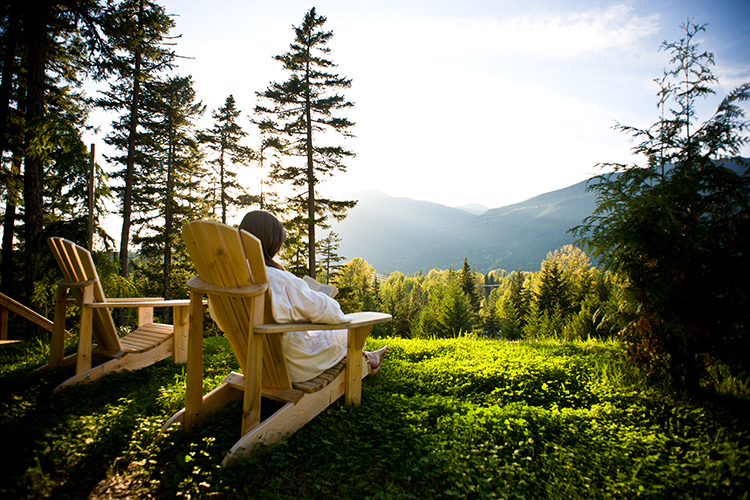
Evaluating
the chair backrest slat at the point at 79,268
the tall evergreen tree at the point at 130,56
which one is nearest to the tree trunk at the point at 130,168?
the tall evergreen tree at the point at 130,56

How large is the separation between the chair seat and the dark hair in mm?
2399

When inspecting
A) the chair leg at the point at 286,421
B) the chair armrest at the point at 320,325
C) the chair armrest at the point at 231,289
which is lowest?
the chair leg at the point at 286,421

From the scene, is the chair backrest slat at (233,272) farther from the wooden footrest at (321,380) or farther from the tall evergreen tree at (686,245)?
the tall evergreen tree at (686,245)

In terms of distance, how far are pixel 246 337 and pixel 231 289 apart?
483 millimetres

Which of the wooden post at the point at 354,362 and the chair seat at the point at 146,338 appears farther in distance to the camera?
the chair seat at the point at 146,338

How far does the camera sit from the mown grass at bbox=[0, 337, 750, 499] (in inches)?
79.1

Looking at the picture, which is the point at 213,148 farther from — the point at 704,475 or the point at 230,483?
the point at 704,475

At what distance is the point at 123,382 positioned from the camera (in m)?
3.66

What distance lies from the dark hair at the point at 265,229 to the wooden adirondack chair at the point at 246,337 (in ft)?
1.35

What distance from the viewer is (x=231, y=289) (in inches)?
90.4

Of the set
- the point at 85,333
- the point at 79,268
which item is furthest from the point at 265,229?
the point at 85,333

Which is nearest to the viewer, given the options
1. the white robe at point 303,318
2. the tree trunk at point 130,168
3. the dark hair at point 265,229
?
the white robe at point 303,318

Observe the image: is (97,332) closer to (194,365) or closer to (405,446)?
(194,365)

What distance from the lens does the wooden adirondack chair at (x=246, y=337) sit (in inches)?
87.6
